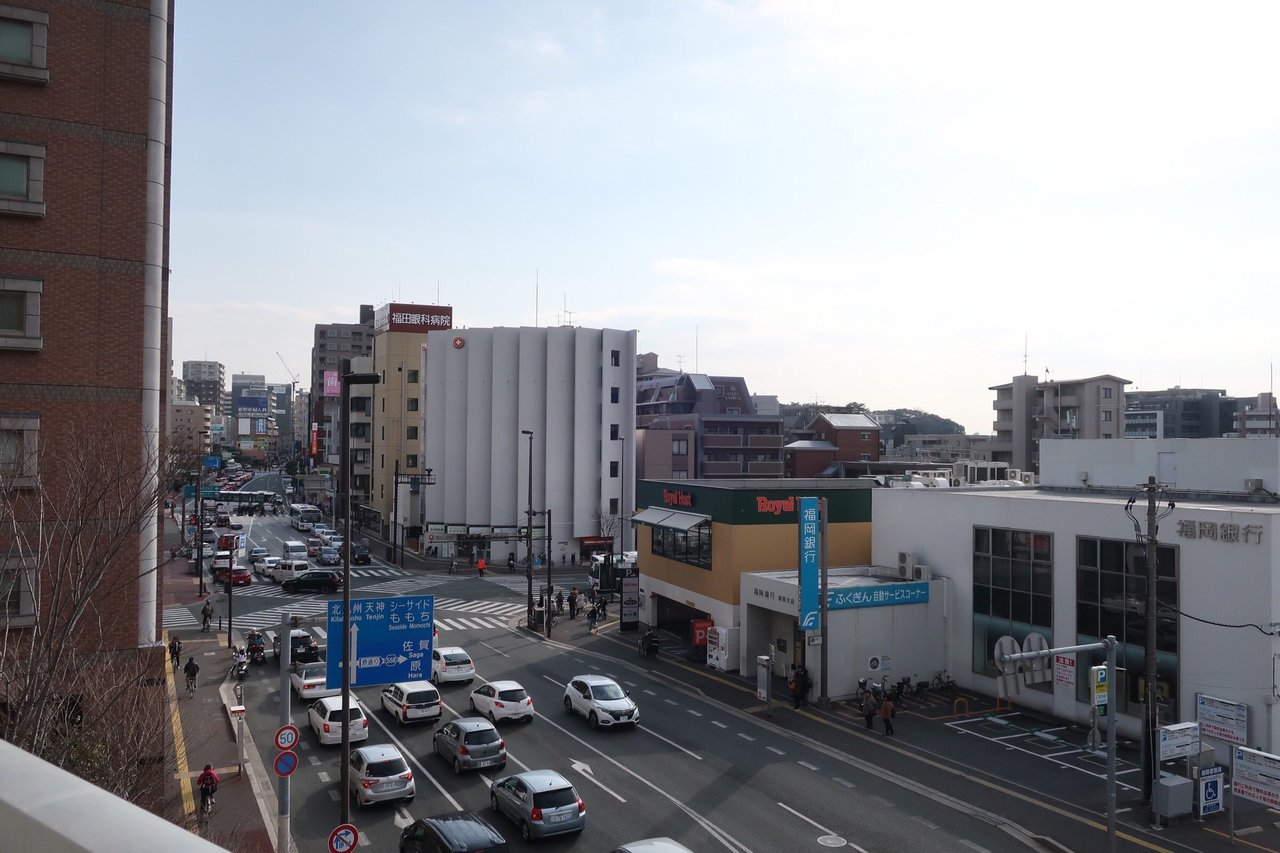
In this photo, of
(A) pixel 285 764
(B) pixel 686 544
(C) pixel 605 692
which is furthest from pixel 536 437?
(A) pixel 285 764

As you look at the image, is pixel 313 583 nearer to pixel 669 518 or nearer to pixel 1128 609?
pixel 669 518

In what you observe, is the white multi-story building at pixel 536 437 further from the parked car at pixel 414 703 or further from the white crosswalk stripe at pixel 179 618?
the parked car at pixel 414 703

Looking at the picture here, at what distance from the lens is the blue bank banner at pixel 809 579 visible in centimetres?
3272

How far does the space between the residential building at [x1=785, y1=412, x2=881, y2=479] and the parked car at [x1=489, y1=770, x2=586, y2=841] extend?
8840 cm

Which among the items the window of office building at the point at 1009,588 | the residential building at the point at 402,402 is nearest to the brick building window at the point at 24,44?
the window of office building at the point at 1009,588

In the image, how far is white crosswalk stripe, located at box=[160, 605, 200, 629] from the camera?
48.6 metres

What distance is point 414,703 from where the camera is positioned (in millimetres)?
30047

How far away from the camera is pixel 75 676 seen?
15.6m

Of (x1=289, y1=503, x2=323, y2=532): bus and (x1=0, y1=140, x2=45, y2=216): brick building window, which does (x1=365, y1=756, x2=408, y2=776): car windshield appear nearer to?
(x1=0, y1=140, x2=45, y2=216): brick building window

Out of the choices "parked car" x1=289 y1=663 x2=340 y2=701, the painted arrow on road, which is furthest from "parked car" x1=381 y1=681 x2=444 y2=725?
the painted arrow on road

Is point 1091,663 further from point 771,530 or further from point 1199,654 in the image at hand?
point 771,530

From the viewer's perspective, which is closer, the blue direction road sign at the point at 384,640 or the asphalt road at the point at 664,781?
the blue direction road sign at the point at 384,640

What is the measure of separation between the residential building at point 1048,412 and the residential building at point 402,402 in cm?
5909

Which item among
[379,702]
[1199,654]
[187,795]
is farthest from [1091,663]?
[187,795]
